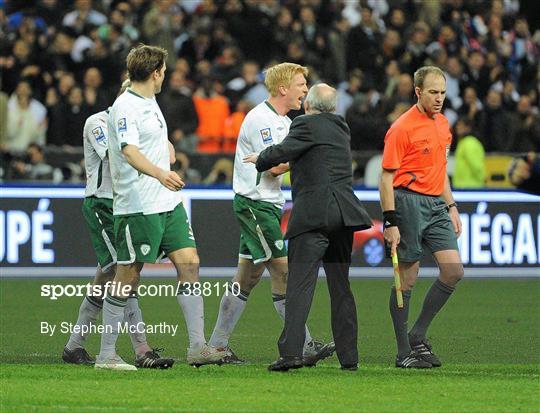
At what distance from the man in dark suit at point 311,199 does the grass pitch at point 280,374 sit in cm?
47

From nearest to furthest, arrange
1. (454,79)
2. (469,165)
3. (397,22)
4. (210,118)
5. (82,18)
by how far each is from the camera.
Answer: (469,165) < (210,118) < (82,18) < (454,79) < (397,22)

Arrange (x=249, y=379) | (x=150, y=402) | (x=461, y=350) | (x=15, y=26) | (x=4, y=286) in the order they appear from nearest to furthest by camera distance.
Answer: (x=150, y=402) → (x=249, y=379) → (x=461, y=350) → (x=4, y=286) → (x=15, y=26)

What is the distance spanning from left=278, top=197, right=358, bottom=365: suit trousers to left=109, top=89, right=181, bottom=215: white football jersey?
1082mm

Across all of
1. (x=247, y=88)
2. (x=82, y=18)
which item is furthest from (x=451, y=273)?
(x=82, y=18)

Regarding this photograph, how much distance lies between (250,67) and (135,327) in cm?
1331

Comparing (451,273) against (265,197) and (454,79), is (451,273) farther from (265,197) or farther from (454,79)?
(454,79)

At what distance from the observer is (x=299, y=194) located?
1062 cm

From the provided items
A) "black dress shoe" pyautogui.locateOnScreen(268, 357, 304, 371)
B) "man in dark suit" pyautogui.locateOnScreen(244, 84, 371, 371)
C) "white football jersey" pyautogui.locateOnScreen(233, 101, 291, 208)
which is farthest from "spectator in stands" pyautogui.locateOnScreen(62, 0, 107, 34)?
"black dress shoe" pyautogui.locateOnScreen(268, 357, 304, 371)

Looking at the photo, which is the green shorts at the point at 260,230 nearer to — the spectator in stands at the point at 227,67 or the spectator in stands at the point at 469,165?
the spectator in stands at the point at 469,165

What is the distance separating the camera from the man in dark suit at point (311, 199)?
413 inches

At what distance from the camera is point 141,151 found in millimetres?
10523

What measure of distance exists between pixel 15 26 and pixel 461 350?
13.8 meters

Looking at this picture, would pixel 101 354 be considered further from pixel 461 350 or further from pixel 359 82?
pixel 359 82

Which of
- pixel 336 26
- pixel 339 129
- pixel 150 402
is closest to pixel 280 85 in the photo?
pixel 339 129
